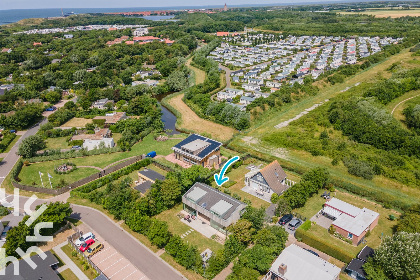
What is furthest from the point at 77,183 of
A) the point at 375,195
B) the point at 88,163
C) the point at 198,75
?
the point at 198,75

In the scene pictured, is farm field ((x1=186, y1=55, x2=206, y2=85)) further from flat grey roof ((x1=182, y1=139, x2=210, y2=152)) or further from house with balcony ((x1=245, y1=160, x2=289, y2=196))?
house with balcony ((x1=245, y1=160, x2=289, y2=196))

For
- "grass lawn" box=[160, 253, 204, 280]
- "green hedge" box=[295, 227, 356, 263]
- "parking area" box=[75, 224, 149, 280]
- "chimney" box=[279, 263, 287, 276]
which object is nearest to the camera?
"chimney" box=[279, 263, 287, 276]

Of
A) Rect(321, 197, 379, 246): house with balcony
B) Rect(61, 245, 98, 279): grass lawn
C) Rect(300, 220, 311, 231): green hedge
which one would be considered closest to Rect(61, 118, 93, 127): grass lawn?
Rect(61, 245, 98, 279): grass lawn

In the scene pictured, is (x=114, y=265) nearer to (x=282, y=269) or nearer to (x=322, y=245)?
(x=282, y=269)

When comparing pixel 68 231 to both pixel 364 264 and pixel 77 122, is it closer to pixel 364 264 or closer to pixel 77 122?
pixel 364 264

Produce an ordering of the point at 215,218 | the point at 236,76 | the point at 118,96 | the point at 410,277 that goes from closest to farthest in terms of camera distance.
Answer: the point at 410,277, the point at 215,218, the point at 118,96, the point at 236,76

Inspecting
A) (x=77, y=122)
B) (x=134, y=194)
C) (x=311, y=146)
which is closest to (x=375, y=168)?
(x=311, y=146)
